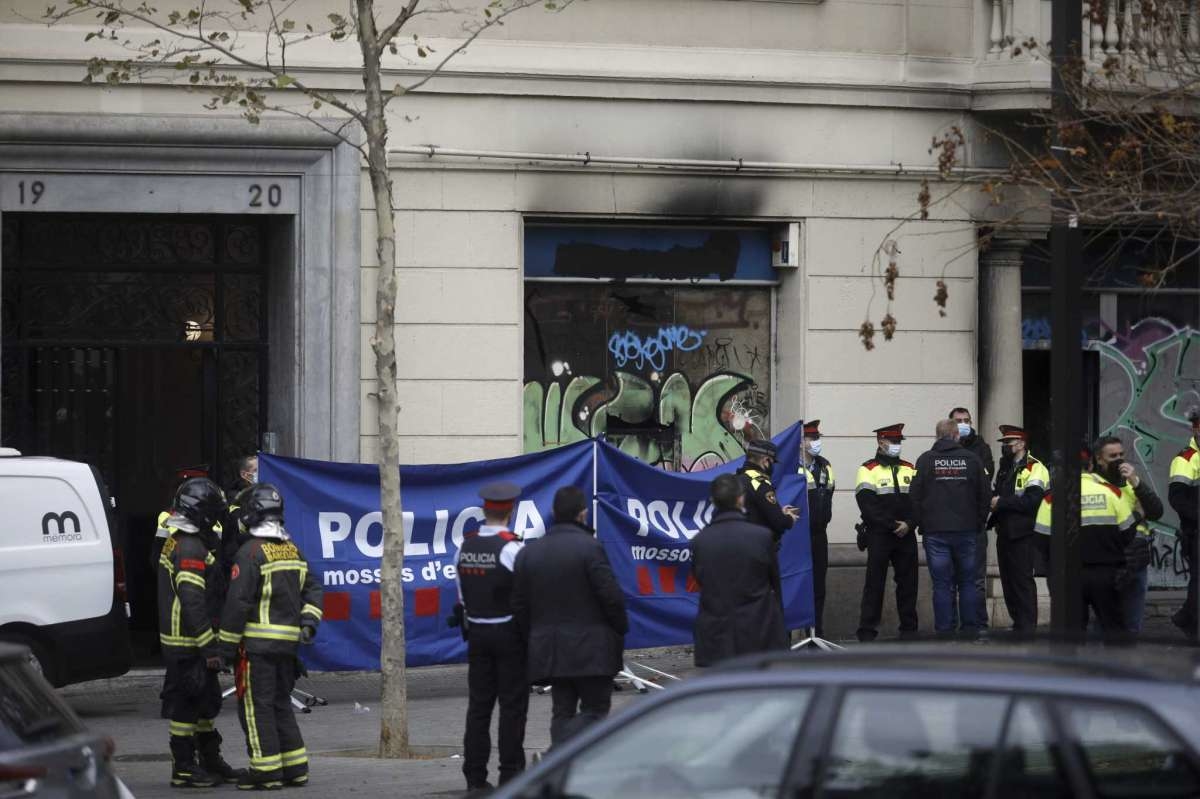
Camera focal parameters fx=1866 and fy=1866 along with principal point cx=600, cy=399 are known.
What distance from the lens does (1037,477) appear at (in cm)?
1625

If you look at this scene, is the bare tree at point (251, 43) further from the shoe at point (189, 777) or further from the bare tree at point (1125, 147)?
the bare tree at point (1125, 147)

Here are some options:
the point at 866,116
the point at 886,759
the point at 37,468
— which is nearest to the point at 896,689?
the point at 886,759

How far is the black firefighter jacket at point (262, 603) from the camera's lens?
10.2m

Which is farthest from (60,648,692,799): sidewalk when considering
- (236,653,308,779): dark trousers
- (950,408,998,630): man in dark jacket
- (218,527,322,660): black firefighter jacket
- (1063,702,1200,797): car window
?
(1063,702,1200,797): car window

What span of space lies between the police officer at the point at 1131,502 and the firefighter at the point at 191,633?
22.7ft

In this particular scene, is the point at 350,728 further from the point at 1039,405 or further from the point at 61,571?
the point at 1039,405

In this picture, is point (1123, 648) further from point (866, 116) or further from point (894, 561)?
point (866, 116)

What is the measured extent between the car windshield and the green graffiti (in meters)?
10.6

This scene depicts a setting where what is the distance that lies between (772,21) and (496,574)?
29.1 feet

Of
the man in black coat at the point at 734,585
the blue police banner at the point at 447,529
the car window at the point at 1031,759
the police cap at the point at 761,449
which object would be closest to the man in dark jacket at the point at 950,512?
the blue police banner at the point at 447,529

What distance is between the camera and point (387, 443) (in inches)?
455

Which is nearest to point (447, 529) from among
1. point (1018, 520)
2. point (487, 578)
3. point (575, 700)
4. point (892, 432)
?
point (487, 578)

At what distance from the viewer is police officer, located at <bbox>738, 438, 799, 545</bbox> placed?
540 inches

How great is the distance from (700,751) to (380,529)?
881 cm
